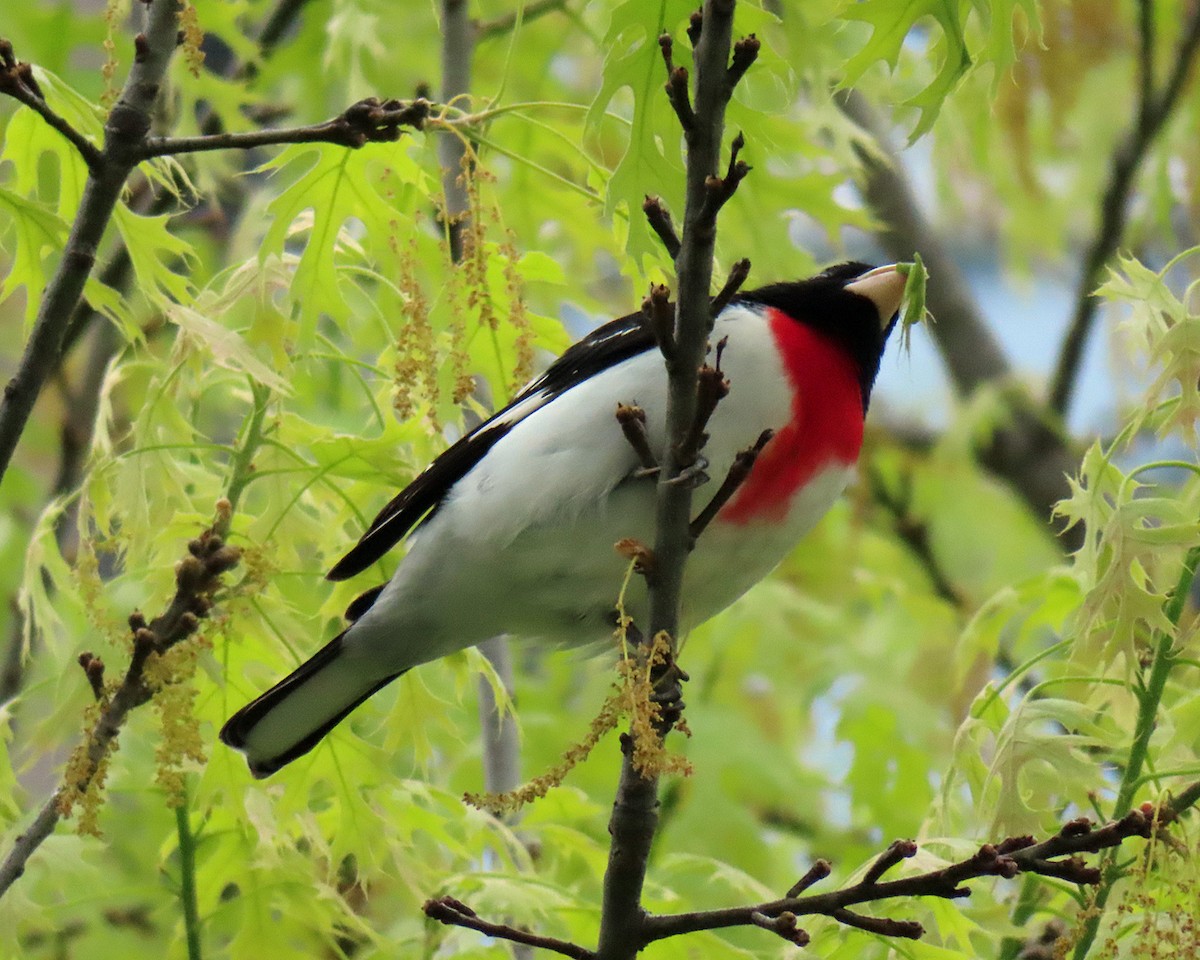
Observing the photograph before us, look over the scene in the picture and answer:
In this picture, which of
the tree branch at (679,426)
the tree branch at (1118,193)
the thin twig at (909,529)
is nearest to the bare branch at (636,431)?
the tree branch at (679,426)

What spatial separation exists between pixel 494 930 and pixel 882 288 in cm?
145

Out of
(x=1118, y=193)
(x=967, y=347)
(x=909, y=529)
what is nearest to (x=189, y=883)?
(x=909, y=529)

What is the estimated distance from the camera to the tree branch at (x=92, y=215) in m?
2.07

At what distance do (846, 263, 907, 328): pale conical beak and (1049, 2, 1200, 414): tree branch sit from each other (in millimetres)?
1827

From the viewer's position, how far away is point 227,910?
8.45ft

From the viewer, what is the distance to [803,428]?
2539mm

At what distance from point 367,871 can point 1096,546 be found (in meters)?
1.28

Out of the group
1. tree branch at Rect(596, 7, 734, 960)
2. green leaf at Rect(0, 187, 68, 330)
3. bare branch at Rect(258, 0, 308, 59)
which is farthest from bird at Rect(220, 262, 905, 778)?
bare branch at Rect(258, 0, 308, 59)

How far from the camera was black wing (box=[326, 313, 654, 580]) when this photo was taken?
97.0 inches

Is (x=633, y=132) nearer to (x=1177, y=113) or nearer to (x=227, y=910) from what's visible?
(x=227, y=910)

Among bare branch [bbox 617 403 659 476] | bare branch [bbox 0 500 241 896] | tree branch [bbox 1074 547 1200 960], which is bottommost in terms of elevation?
tree branch [bbox 1074 547 1200 960]

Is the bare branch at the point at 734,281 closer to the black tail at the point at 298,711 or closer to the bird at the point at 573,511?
the bird at the point at 573,511

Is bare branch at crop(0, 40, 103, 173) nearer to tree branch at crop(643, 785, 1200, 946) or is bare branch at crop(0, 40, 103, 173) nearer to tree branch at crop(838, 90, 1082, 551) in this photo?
tree branch at crop(643, 785, 1200, 946)

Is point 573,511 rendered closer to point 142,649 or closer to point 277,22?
point 142,649
